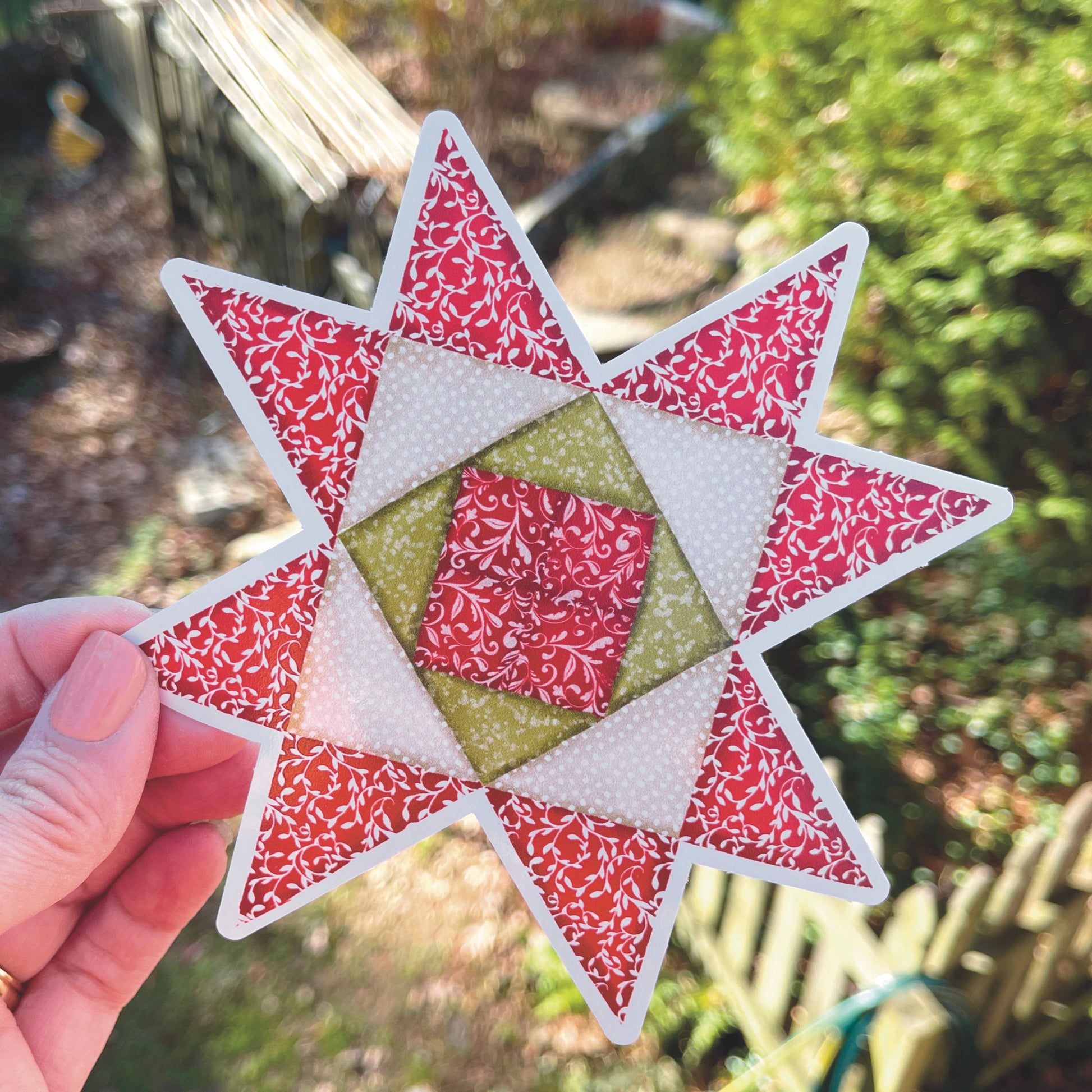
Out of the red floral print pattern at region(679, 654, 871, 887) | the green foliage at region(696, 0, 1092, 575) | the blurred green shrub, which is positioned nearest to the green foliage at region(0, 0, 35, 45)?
the blurred green shrub

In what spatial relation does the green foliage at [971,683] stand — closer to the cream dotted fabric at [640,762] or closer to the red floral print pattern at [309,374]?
the cream dotted fabric at [640,762]

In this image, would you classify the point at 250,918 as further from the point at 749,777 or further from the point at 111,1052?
the point at 111,1052

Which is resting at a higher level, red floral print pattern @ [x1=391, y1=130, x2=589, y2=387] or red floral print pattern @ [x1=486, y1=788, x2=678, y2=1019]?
red floral print pattern @ [x1=391, y1=130, x2=589, y2=387]

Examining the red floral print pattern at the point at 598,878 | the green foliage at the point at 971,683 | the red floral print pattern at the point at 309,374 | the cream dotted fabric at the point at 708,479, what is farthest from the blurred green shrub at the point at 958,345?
the red floral print pattern at the point at 309,374

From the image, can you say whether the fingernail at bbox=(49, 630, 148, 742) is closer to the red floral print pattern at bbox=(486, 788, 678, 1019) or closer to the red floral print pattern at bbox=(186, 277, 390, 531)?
the red floral print pattern at bbox=(186, 277, 390, 531)

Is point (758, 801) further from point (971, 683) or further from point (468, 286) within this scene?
point (971, 683)

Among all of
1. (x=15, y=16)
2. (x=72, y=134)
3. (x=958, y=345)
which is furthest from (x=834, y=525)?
(x=15, y=16)

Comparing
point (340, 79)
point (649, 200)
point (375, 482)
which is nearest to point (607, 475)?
point (375, 482)

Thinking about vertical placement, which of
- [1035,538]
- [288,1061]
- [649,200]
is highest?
[649,200]
